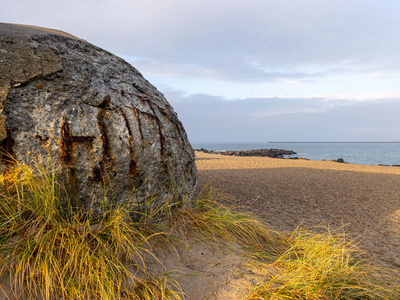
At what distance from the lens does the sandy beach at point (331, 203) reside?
4039 millimetres

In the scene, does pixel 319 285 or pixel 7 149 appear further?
pixel 7 149

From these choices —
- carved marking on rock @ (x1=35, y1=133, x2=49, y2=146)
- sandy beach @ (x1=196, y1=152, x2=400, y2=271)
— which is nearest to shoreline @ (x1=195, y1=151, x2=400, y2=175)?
sandy beach @ (x1=196, y1=152, x2=400, y2=271)

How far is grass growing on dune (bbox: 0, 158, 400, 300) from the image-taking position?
209cm

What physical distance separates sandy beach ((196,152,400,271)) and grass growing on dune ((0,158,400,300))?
4.06 feet

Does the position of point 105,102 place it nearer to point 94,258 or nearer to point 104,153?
point 104,153

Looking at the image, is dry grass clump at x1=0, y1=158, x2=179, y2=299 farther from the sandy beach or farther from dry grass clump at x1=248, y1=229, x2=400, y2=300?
the sandy beach

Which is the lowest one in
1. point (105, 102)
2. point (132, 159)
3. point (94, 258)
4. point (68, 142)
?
point (94, 258)

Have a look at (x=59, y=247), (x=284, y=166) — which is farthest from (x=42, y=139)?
(x=284, y=166)

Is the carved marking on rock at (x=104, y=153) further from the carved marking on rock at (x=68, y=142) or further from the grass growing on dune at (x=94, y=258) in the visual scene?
the grass growing on dune at (x=94, y=258)

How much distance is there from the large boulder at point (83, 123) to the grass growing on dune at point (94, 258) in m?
0.19

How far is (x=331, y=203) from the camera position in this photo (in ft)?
18.6

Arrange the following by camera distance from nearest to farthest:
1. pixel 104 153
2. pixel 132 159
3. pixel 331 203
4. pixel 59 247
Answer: pixel 59 247 < pixel 104 153 < pixel 132 159 < pixel 331 203

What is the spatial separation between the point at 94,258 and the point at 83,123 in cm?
129

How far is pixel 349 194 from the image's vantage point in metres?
6.45
